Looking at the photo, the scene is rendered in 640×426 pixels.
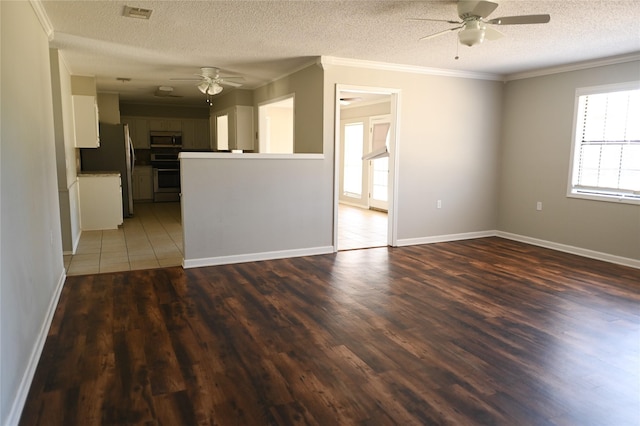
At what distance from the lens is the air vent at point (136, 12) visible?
11.4 ft

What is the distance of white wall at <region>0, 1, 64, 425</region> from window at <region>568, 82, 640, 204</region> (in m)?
5.80

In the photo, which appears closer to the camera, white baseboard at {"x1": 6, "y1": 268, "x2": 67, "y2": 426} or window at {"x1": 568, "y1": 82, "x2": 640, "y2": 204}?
white baseboard at {"x1": 6, "y1": 268, "x2": 67, "y2": 426}

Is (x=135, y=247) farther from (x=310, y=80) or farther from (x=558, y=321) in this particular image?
(x=558, y=321)

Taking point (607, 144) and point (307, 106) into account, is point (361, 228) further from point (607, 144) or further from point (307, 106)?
point (607, 144)

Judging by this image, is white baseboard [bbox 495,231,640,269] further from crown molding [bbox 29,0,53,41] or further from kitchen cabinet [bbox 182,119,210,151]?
kitchen cabinet [bbox 182,119,210,151]

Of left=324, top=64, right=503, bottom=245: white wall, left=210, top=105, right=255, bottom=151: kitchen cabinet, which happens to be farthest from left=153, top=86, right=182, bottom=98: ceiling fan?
left=324, top=64, right=503, bottom=245: white wall

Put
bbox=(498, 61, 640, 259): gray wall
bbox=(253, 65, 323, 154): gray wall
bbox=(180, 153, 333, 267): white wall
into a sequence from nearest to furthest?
bbox=(180, 153, 333, 267): white wall, bbox=(498, 61, 640, 259): gray wall, bbox=(253, 65, 323, 154): gray wall

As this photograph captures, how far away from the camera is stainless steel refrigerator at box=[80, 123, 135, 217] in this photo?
802 centimetres

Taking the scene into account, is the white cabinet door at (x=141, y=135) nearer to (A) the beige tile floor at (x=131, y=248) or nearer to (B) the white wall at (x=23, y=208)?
(A) the beige tile floor at (x=131, y=248)

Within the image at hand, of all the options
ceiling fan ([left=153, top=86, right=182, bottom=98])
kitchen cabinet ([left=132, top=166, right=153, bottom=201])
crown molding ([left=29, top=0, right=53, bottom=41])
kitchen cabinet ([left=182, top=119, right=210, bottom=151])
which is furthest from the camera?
kitchen cabinet ([left=182, top=119, right=210, bottom=151])

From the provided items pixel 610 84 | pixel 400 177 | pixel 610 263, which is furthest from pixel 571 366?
pixel 610 84

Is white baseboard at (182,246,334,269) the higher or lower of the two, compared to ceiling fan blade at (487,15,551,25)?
lower

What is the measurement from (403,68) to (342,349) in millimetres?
4052

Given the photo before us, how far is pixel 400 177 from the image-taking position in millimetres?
5875
